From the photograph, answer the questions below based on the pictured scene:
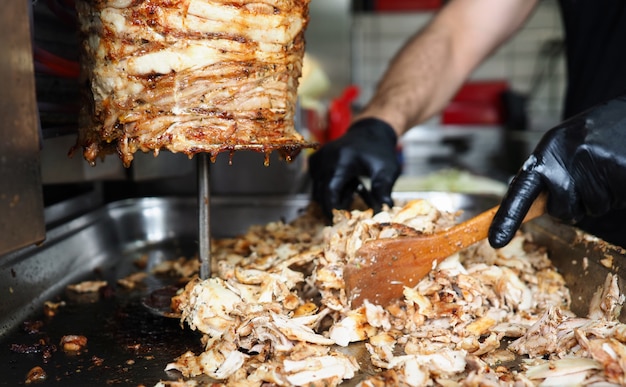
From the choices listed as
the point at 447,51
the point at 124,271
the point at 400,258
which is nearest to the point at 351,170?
the point at 400,258

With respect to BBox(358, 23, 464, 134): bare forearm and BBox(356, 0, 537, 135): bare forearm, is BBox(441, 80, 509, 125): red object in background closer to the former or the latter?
BBox(356, 0, 537, 135): bare forearm

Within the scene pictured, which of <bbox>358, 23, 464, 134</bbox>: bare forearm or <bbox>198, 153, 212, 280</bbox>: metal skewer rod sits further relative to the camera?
<bbox>358, 23, 464, 134</bbox>: bare forearm

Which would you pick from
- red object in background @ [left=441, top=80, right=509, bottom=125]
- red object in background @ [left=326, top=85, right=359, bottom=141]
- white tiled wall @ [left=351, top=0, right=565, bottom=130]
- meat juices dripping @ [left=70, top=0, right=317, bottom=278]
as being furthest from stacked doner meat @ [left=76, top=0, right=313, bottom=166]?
white tiled wall @ [left=351, top=0, right=565, bottom=130]

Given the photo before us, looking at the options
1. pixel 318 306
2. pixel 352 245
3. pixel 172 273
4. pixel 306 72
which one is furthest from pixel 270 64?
pixel 306 72

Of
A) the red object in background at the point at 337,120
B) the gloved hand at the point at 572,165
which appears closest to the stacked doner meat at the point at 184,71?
the gloved hand at the point at 572,165

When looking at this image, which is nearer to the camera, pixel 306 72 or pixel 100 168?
pixel 100 168

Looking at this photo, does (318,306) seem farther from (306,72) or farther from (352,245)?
(306,72)

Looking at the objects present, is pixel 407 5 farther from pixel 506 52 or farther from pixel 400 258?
pixel 400 258
